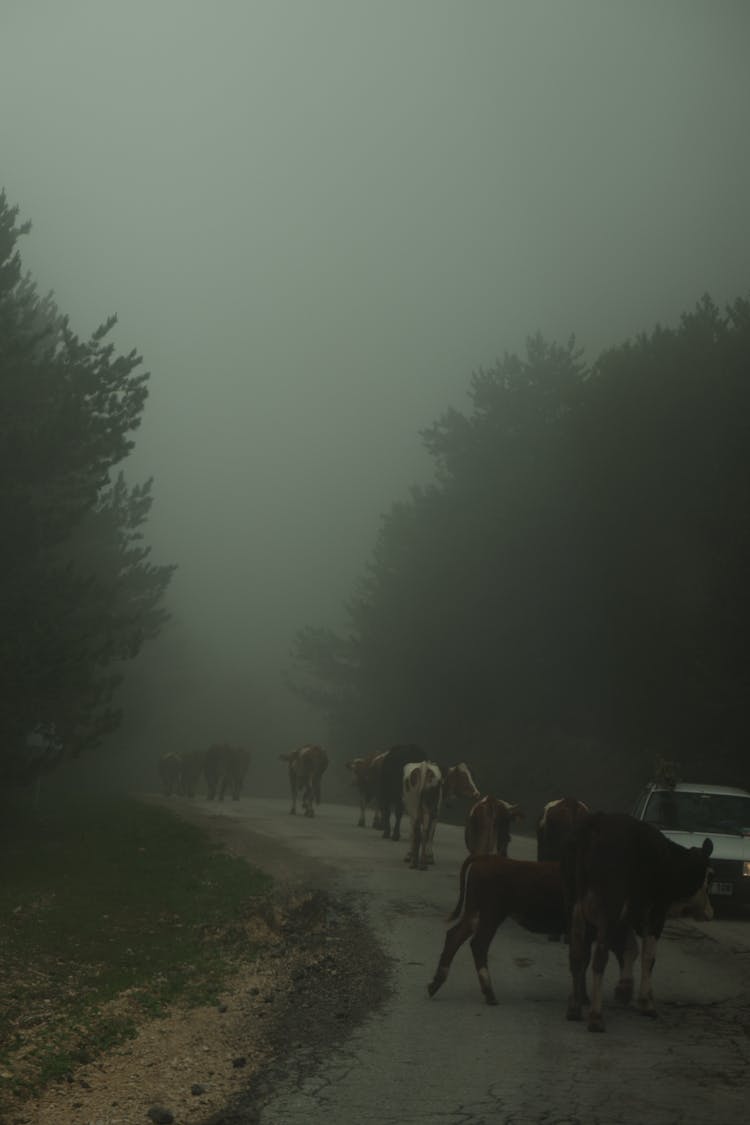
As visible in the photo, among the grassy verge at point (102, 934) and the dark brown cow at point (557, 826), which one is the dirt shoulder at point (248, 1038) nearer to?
the grassy verge at point (102, 934)

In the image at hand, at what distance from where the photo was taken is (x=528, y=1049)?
29.0ft

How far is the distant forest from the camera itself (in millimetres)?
33281

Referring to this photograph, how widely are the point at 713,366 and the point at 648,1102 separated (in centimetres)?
3210

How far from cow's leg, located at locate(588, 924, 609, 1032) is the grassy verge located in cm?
385

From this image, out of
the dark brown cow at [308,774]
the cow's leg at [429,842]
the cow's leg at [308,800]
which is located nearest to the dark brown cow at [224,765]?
the dark brown cow at [308,774]

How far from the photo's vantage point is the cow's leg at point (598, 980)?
9461mm

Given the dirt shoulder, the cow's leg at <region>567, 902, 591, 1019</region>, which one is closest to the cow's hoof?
the cow's leg at <region>567, 902, 591, 1019</region>

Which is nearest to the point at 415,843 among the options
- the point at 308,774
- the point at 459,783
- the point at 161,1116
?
the point at 459,783

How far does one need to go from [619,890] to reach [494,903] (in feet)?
3.88

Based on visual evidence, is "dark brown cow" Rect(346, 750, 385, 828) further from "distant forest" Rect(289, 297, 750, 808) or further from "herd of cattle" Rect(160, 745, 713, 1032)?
"herd of cattle" Rect(160, 745, 713, 1032)

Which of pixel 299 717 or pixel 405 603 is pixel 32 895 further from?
pixel 299 717

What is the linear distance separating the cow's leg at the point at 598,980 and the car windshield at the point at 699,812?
842 cm

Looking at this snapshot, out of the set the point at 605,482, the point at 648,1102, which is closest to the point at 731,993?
the point at 648,1102

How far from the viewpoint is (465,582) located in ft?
149
